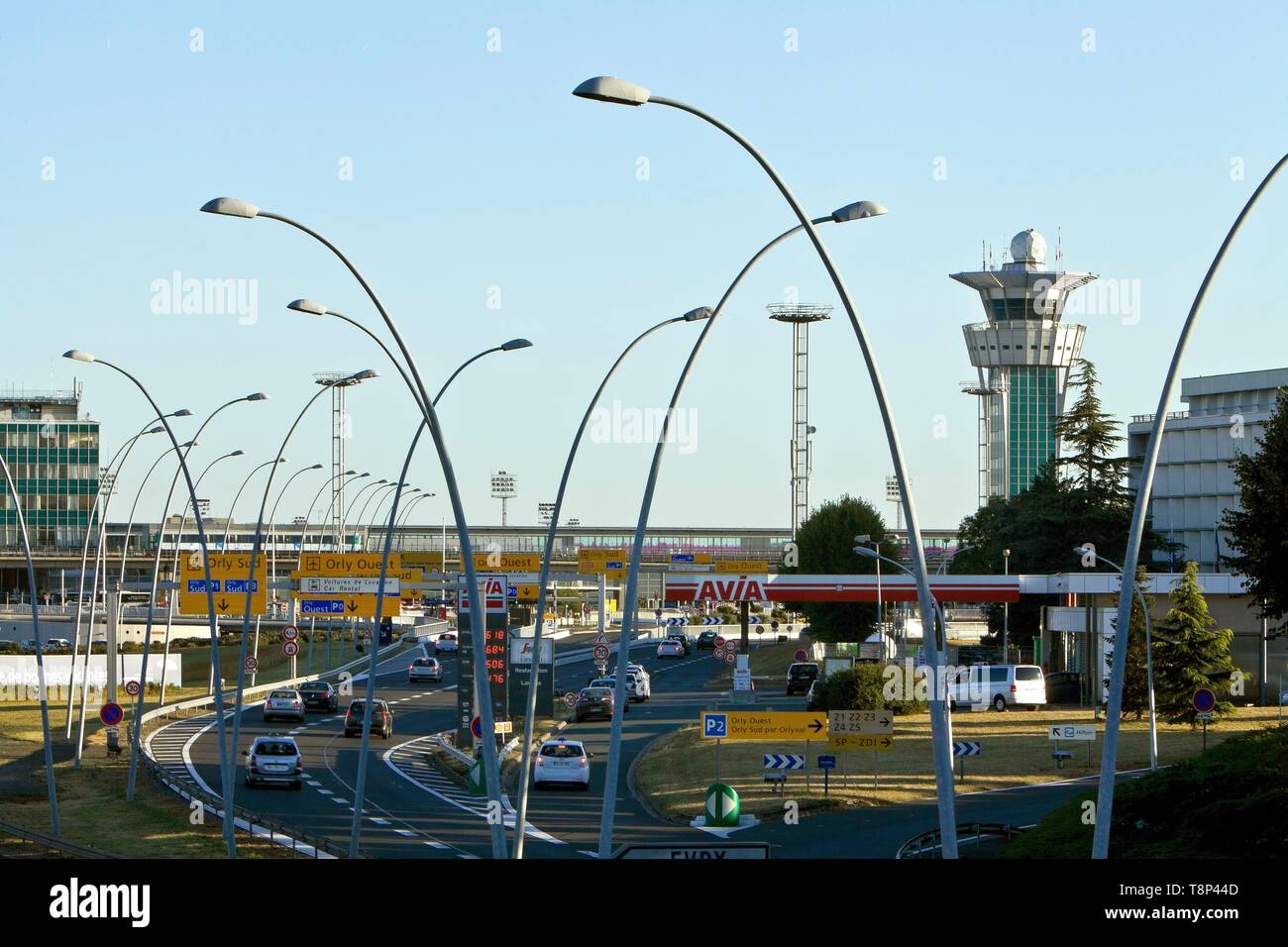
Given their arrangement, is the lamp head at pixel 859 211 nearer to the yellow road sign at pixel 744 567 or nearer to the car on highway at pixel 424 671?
the yellow road sign at pixel 744 567

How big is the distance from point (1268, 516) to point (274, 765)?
84.2 ft

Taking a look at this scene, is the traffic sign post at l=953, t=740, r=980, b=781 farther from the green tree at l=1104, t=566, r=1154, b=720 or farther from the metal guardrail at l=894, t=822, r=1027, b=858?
the green tree at l=1104, t=566, r=1154, b=720

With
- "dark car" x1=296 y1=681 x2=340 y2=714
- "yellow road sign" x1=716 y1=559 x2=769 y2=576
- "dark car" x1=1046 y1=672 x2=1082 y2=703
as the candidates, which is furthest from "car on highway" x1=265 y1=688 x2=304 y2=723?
"dark car" x1=1046 y1=672 x2=1082 y2=703

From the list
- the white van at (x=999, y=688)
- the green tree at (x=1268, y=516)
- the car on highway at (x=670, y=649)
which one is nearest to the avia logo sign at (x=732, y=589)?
the white van at (x=999, y=688)

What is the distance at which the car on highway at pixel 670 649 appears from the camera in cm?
10144

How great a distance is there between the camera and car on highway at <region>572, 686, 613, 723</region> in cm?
6294

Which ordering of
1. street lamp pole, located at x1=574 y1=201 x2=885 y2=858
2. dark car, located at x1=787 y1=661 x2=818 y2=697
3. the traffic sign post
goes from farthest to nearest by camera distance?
dark car, located at x1=787 y1=661 x2=818 y2=697 < the traffic sign post < street lamp pole, located at x1=574 y1=201 x2=885 y2=858

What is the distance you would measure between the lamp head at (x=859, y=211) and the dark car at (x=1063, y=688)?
50.1 meters

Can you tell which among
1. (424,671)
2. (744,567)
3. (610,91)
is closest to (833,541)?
(744,567)

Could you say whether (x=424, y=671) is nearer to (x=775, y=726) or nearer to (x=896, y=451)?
(x=775, y=726)

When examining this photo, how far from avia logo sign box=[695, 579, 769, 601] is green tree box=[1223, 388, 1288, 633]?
114ft

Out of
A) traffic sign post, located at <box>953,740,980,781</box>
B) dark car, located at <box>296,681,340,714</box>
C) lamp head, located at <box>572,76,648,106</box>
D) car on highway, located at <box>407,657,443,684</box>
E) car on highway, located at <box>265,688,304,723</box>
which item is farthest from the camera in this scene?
car on highway, located at <box>407,657,443,684</box>

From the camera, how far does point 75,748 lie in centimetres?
5491
